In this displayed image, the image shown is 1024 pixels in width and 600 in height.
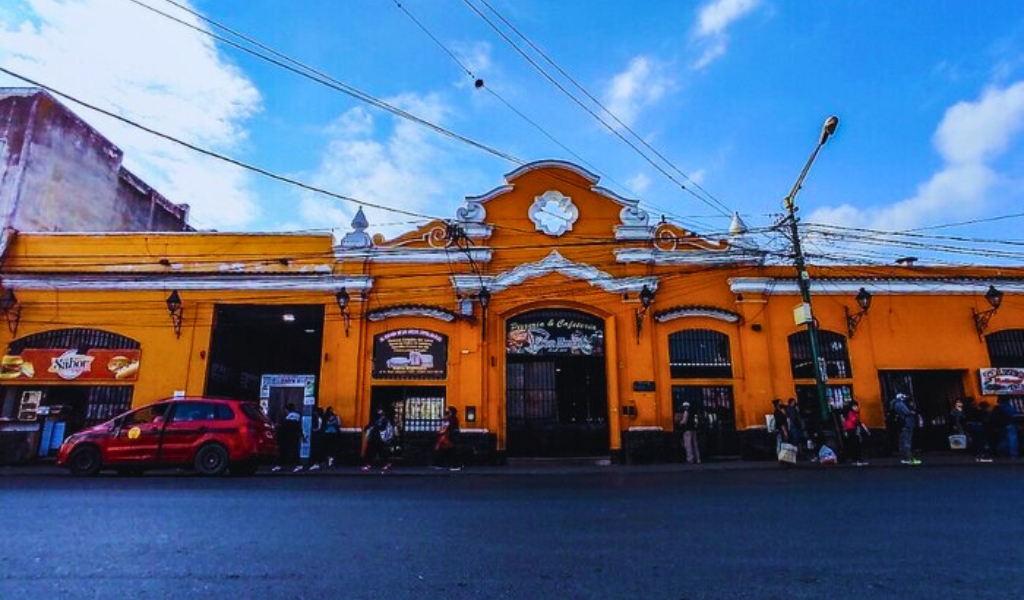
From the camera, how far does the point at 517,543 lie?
5.38m

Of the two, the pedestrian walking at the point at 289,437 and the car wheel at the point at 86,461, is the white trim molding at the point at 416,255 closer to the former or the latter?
the pedestrian walking at the point at 289,437

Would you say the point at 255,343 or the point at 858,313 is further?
the point at 255,343

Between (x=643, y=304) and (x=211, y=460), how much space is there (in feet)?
39.8

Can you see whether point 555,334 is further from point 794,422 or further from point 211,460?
point 211,460

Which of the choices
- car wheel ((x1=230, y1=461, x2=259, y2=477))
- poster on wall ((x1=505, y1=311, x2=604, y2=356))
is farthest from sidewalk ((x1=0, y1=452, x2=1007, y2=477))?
poster on wall ((x1=505, y1=311, x2=604, y2=356))

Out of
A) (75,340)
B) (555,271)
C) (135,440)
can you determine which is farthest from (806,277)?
(75,340)

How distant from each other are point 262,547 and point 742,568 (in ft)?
13.0

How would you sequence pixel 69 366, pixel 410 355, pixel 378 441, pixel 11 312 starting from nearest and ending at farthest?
pixel 378 441
pixel 69 366
pixel 11 312
pixel 410 355

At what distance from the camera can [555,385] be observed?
18.0m

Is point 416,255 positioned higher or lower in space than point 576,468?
higher

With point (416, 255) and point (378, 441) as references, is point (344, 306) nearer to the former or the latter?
point (416, 255)

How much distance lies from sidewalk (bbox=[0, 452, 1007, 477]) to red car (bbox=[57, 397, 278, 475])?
24.7 inches

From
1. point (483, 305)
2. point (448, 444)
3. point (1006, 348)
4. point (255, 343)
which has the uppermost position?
point (483, 305)

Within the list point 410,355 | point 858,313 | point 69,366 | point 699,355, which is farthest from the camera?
point 858,313
